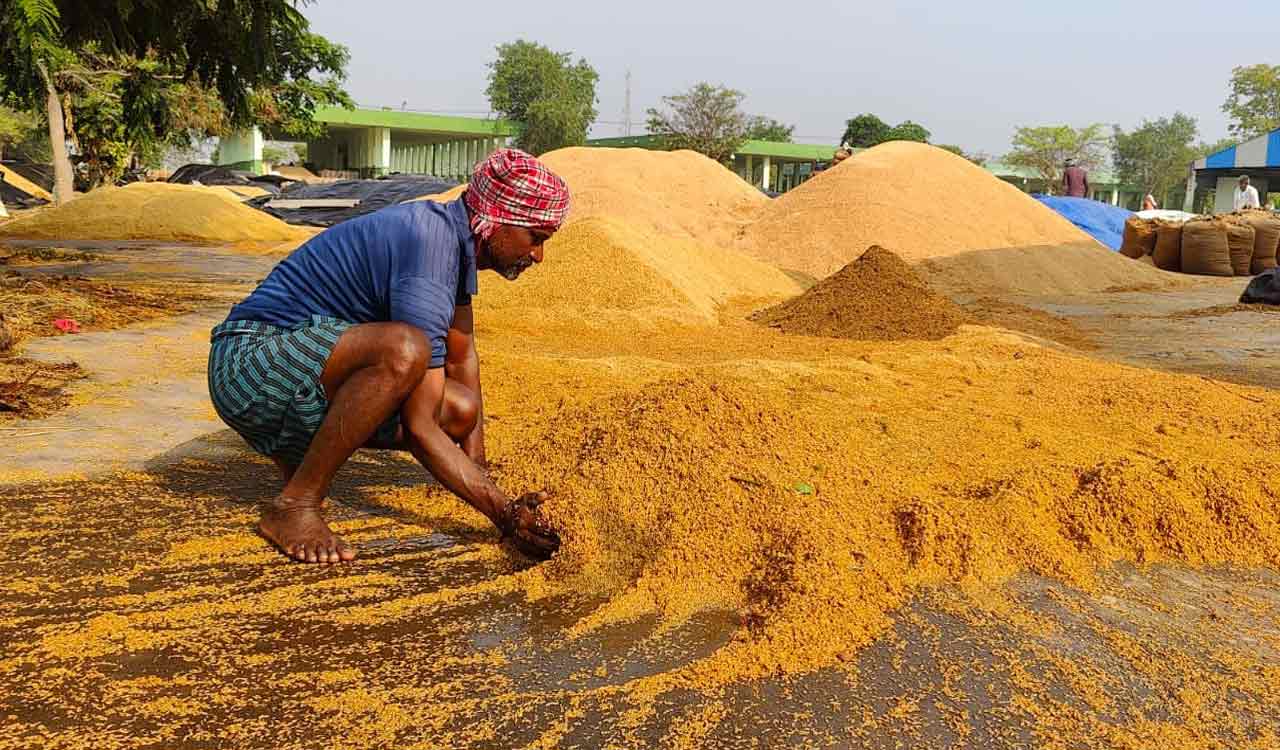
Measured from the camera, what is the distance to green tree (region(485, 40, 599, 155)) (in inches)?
1494

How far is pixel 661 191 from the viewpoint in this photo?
14195 mm

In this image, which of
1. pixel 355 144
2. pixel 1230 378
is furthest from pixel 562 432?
pixel 355 144

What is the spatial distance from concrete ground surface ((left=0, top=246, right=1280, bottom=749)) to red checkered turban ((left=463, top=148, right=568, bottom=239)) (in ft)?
2.51


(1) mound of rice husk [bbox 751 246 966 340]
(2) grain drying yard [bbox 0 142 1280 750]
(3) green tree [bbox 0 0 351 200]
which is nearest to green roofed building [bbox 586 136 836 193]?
(3) green tree [bbox 0 0 351 200]

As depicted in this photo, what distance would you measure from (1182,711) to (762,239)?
11129 millimetres

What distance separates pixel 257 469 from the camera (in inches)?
110

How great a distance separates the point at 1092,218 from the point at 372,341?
1766 cm

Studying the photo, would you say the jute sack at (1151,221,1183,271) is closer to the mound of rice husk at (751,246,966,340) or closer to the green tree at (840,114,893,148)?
the mound of rice husk at (751,246,966,340)

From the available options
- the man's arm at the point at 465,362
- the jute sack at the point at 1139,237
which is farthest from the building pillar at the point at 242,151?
the man's arm at the point at 465,362

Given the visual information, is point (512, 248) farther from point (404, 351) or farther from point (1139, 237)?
point (1139, 237)

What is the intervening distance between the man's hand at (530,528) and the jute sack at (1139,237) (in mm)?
14882

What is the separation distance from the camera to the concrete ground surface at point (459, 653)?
148cm

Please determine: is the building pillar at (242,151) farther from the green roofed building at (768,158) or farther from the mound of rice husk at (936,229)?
the mound of rice husk at (936,229)

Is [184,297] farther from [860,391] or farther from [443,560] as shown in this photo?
[443,560]
